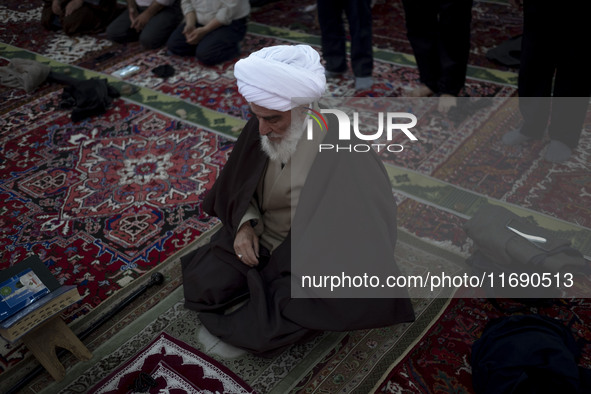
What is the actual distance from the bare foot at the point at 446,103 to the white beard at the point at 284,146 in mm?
1978

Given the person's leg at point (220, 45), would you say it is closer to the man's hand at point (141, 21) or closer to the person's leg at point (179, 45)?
the person's leg at point (179, 45)

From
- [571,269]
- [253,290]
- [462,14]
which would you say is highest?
[462,14]

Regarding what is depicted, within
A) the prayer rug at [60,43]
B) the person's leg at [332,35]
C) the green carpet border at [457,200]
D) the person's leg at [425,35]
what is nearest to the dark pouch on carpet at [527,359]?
the green carpet border at [457,200]

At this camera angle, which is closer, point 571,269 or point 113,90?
point 571,269

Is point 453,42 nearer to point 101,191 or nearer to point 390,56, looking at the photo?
point 390,56

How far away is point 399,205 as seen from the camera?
115 inches

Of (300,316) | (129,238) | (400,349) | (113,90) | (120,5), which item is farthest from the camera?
(120,5)

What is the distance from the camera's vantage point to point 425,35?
3.51 meters

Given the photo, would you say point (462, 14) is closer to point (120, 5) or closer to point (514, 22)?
point (514, 22)

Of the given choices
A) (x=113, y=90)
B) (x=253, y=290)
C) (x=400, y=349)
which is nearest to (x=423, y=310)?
(x=400, y=349)

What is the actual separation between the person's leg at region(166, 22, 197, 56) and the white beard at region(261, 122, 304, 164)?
3.11 m

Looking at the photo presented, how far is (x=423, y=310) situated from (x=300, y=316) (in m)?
0.64

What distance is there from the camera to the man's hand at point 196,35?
4.62 meters

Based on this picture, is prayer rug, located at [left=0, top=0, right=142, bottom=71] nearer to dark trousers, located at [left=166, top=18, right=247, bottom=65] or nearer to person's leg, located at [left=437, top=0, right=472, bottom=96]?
dark trousers, located at [left=166, top=18, right=247, bottom=65]
